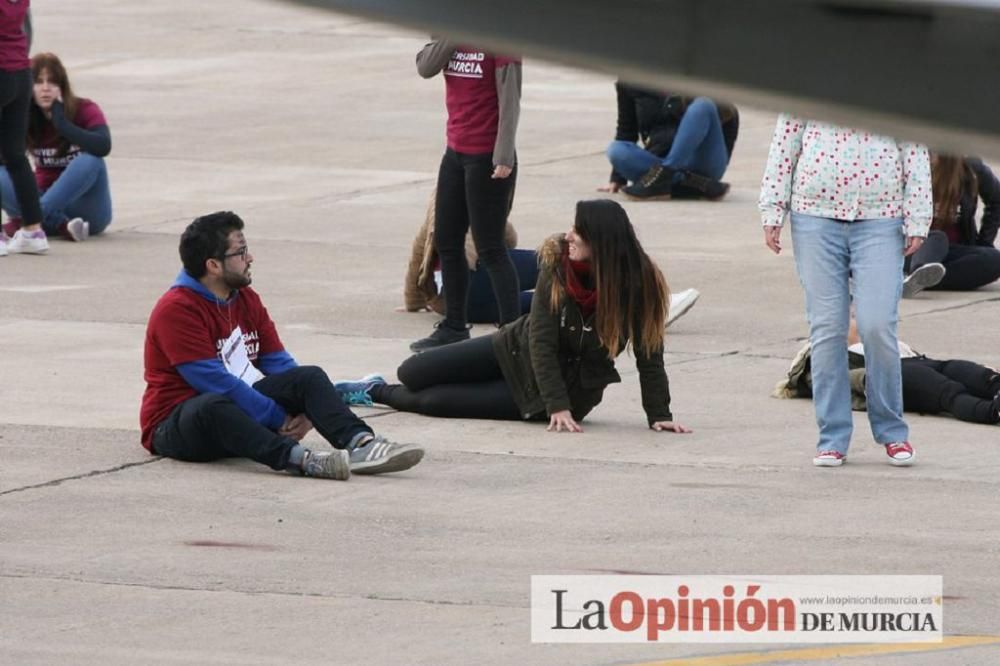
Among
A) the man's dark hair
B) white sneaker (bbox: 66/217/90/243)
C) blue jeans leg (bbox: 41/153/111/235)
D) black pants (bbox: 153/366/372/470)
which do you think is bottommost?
white sneaker (bbox: 66/217/90/243)

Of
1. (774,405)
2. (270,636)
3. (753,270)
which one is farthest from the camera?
(753,270)

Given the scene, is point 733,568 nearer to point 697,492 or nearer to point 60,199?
point 697,492

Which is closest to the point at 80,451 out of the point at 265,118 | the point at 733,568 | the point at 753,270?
the point at 733,568

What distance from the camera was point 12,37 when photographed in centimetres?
1230

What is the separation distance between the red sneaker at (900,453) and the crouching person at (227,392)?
6.04ft

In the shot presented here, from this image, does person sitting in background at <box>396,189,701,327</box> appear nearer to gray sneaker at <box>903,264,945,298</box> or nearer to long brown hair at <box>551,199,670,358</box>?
gray sneaker at <box>903,264,945,298</box>

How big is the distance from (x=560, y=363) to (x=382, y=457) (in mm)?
1235

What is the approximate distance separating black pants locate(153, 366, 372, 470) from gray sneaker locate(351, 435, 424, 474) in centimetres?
12

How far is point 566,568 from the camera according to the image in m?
5.66

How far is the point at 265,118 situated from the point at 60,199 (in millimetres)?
6574

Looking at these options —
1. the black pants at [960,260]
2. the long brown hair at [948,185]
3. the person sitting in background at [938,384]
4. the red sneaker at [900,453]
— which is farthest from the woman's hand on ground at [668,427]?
the black pants at [960,260]

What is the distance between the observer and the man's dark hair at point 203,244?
279 inches

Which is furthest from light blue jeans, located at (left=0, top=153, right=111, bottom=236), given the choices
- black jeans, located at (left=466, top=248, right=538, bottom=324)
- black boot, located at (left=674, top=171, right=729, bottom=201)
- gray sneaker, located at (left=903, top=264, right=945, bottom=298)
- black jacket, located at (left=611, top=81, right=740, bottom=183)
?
gray sneaker, located at (left=903, top=264, right=945, bottom=298)

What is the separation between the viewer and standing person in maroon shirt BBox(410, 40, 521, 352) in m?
9.24
